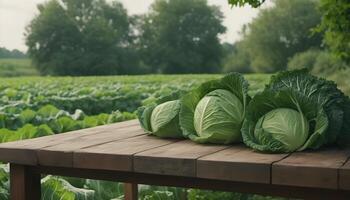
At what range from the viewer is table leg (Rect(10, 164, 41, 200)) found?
231 cm

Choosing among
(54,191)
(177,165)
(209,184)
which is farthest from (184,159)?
(54,191)

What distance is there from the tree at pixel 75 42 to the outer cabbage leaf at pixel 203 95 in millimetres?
58786

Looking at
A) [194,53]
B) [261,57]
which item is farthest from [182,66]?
[261,57]

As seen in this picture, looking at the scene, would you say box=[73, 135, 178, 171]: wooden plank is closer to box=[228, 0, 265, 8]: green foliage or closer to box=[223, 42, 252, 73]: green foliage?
box=[228, 0, 265, 8]: green foliage

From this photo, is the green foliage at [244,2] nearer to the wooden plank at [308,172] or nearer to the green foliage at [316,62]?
the wooden plank at [308,172]

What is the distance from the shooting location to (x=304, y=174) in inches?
67.6

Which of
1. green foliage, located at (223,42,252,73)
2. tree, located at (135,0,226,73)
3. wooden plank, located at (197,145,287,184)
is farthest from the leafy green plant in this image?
green foliage, located at (223,42,252,73)

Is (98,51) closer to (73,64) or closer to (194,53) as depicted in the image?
(73,64)

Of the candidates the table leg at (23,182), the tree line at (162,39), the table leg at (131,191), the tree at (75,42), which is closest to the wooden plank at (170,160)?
the table leg at (23,182)

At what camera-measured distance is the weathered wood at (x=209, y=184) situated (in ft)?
5.95

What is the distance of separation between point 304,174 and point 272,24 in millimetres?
66767

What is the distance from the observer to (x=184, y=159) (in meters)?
1.91

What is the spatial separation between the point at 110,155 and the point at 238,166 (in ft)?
1.66

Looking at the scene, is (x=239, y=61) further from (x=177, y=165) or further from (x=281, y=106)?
(x=177, y=165)
